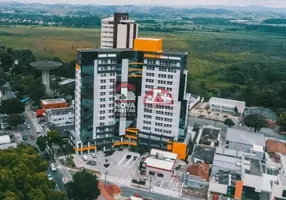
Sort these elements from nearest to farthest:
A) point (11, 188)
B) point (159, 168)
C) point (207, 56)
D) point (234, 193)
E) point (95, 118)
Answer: point (11, 188) < point (234, 193) < point (159, 168) < point (95, 118) < point (207, 56)

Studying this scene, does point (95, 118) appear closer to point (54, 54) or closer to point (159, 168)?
point (159, 168)

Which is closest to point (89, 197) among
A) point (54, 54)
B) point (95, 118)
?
point (95, 118)

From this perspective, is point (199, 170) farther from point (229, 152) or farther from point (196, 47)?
point (196, 47)

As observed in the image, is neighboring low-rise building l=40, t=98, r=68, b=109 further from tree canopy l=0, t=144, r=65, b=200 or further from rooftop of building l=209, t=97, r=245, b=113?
rooftop of building l=209, t=97, r=245, b=113

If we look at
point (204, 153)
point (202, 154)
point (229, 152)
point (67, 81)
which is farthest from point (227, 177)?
point (67, 81)

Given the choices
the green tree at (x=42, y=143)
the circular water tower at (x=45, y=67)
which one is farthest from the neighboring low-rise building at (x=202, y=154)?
the circular water tower at (x=45, y=67)

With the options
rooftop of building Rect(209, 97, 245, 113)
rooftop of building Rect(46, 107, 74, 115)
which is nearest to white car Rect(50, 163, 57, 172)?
rooftop of building Rect(46, 107, 74, 115)

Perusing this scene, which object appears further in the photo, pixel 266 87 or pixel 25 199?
pixel 266 87
